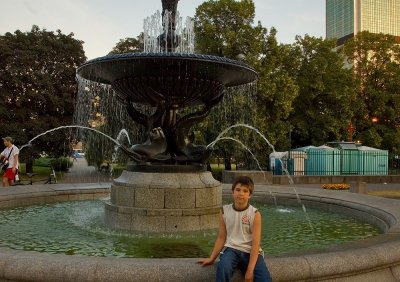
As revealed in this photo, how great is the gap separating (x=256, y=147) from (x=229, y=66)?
67.5ft

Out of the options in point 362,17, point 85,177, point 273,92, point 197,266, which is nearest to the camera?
point 197,266

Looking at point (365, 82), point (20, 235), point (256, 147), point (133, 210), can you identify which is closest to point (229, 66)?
point (133, 210)

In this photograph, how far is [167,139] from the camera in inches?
385

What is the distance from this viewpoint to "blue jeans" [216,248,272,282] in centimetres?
408

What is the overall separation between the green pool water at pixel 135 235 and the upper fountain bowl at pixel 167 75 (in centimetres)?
278

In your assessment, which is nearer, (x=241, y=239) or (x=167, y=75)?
(x=241, y=239)

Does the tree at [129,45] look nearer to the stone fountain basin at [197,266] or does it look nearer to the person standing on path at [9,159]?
the person standing on path at [9,159]

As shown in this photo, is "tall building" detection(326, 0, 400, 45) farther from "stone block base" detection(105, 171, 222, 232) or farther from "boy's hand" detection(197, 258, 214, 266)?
"boy's hand" detection(197, 258, 214, 266)

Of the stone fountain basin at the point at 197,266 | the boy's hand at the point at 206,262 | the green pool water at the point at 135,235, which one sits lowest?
the green pool water at the point at 135,235

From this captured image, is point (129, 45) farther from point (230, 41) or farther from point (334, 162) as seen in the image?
point (334, 162)

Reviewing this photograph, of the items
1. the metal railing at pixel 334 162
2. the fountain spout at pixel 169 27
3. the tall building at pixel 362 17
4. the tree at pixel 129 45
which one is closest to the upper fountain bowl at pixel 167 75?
the fountain spout at pixel 169 27

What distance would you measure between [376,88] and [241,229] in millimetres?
38875

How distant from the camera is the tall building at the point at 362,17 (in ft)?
316

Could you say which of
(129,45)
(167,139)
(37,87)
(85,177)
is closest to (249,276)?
(167,139)
